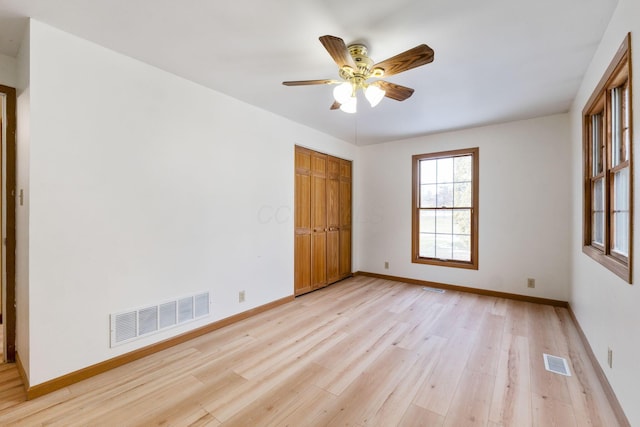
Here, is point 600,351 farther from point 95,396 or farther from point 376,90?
point 95,396

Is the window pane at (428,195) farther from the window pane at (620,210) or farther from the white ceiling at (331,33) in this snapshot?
the window pane at (620,210)

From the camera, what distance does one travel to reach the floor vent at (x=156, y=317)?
2307 millimetres

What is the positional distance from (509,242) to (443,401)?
9.70 feet

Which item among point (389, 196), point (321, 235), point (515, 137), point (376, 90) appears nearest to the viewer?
point (376, 90)

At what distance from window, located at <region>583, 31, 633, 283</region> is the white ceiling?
0.37m

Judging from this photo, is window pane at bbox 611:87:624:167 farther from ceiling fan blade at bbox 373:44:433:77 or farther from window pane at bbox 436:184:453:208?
window pane at bbox 436:184:453:208

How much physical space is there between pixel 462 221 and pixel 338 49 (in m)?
3.64

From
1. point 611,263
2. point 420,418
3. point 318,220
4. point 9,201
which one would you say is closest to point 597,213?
point 611,263

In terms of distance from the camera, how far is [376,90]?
2.11 m

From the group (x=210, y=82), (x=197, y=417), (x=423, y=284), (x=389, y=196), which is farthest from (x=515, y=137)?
(x=197, y=417)

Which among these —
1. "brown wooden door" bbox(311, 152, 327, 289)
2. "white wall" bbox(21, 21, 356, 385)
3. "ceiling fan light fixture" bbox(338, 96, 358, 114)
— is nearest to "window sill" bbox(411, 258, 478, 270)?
"brown wooden door" bbox(311, 152, 327, 289)

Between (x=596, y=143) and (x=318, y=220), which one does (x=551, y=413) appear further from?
(x=318, y=220)

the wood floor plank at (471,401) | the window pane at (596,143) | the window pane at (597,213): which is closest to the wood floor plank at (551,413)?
the wood floor plank at (471,401)

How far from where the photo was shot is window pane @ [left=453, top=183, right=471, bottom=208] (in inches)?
174
